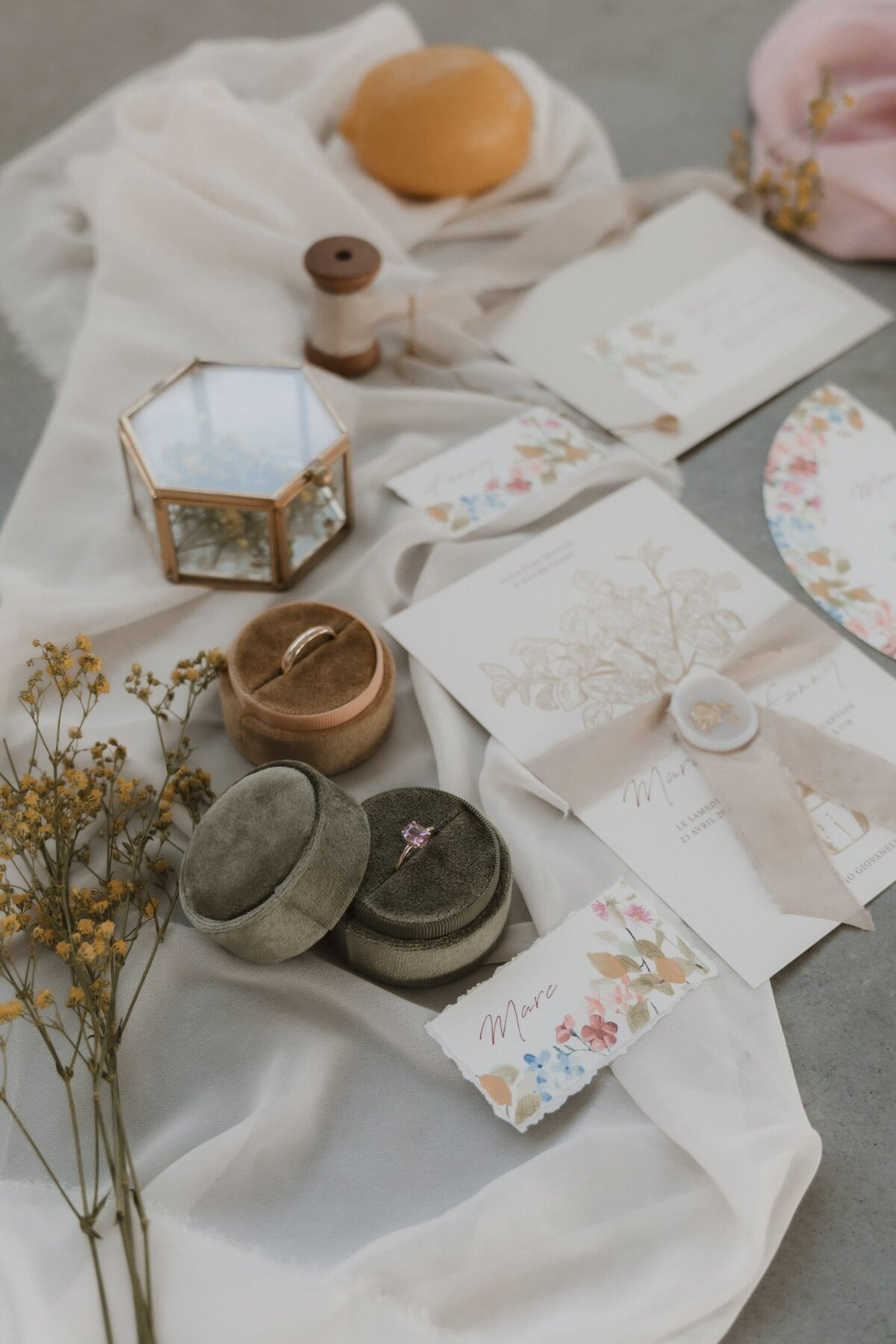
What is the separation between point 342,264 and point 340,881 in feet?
2.14

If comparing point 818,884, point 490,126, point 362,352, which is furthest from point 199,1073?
point 490,126

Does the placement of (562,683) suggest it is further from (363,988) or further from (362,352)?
(362,352)

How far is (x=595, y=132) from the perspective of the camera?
1.52 metres

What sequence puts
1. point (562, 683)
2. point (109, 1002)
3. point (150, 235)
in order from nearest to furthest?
1. point (109, 1002)
2. point (562, 683)
3. point (150, 235)

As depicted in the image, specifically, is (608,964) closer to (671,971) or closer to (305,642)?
(671,971)

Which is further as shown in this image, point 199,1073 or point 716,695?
point 716,695

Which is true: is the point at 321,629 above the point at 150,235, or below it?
below

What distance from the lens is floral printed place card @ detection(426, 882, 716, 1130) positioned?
820 millimetres

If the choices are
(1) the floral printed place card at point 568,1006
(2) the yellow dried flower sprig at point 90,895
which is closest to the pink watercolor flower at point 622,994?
(1) the floral printed place card at point 568,1006

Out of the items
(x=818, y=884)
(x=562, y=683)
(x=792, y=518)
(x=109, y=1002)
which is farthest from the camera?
(x=792, y=518)

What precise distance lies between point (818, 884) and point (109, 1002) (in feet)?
1.73

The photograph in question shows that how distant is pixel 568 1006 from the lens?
0.85 meters

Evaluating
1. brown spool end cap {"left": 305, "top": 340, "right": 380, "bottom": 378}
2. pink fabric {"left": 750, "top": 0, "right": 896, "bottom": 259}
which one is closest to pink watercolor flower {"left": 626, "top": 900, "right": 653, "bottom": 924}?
brown spool end cap {"left": 305, "top": 340, "right": 380, "bottom": 378}

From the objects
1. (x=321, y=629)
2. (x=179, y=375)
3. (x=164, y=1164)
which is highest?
(x=179, y=375)
